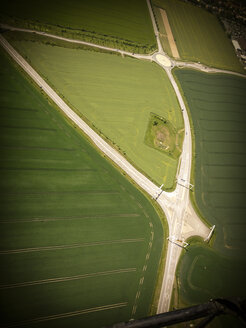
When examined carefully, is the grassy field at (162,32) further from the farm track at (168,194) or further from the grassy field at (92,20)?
the farm track at (168,194)

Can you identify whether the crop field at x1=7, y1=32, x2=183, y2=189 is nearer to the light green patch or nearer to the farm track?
the light green patch

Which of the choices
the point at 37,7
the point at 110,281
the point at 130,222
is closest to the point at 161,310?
the point at 110,281

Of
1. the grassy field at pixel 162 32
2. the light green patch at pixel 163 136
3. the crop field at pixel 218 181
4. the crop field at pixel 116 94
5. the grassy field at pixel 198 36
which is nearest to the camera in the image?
the crop field at pixel 218 181

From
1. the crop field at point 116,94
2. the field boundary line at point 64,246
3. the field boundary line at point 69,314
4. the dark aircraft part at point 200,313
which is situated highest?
the crop field at point 116,94

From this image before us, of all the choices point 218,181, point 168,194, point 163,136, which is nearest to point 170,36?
point 163,136

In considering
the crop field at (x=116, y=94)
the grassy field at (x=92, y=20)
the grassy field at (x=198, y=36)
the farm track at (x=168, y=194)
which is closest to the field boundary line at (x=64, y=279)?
the farm track at (x=168, y=194)

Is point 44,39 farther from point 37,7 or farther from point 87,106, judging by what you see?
point 87,106
